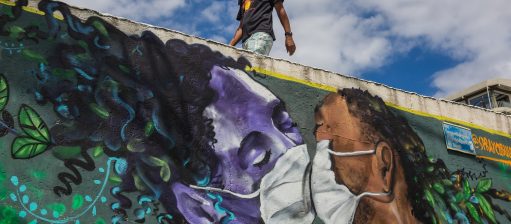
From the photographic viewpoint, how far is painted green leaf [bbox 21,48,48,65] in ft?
14.4

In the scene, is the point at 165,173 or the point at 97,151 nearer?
the point at 97,151

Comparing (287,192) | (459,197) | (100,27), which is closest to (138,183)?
(100,27)

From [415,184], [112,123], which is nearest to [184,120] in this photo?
[112,123]

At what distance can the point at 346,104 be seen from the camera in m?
6.28

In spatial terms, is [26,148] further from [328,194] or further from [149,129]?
[328,194]

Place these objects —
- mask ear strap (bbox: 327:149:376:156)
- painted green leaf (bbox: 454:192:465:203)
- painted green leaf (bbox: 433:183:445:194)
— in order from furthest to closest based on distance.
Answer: painted green leaf (bbox: 454:192:465:203)
painted green leaf (bbox: 433:183:445:194)
mask ear strap (bbox: 327:149:376:156)

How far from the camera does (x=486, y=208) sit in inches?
275

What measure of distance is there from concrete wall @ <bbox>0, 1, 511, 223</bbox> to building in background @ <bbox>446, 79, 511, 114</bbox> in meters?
5.91

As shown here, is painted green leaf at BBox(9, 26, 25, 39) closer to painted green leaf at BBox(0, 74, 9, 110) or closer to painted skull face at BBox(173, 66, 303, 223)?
painted green leaf at BBox(0, 74, 9, 110)


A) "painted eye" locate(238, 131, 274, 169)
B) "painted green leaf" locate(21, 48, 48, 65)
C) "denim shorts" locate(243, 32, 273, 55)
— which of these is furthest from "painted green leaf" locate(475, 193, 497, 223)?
"painted green leaf" locate(21, 48, 48, 65)

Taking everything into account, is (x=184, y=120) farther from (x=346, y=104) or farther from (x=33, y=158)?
(x=346, y=104)

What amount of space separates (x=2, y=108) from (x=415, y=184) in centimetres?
444

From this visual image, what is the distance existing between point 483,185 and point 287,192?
312 cm

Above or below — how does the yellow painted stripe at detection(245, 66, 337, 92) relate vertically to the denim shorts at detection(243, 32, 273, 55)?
below
